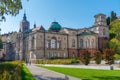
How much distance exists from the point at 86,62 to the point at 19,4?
73.5 feet

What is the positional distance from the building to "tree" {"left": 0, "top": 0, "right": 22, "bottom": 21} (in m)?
42.2

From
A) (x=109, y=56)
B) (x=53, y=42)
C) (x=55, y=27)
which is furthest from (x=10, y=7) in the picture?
(x=55, y=27)

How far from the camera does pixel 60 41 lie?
7131cm

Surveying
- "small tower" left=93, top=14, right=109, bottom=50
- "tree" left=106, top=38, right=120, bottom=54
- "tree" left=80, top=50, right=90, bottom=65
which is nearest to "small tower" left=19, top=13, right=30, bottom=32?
"small tower" left=93, top=14, right=109, bottom=50

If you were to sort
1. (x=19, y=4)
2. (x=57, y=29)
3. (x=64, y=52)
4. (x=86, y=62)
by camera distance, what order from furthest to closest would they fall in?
(x=57, y=29)
(x=64, y=52)
(x=86, y=62)
(x=19, y=4)

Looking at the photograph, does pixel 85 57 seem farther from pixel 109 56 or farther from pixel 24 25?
pixel 24 25

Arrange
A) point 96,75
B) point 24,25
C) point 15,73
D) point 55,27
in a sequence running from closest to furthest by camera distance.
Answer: point 15,73 < point 96,75 < point 55,27 < point 24,25

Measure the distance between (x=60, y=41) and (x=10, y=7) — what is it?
48.8m

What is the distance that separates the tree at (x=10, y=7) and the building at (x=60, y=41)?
42.2 m

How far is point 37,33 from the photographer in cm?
6550

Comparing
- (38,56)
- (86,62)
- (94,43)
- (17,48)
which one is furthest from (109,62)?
(17,48)

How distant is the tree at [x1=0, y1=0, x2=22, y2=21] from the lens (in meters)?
22.6

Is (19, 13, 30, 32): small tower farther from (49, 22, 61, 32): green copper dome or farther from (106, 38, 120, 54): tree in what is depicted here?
(106, 38, 120, 54): tree

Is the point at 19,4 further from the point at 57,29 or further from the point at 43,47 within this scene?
the point at 57,29
